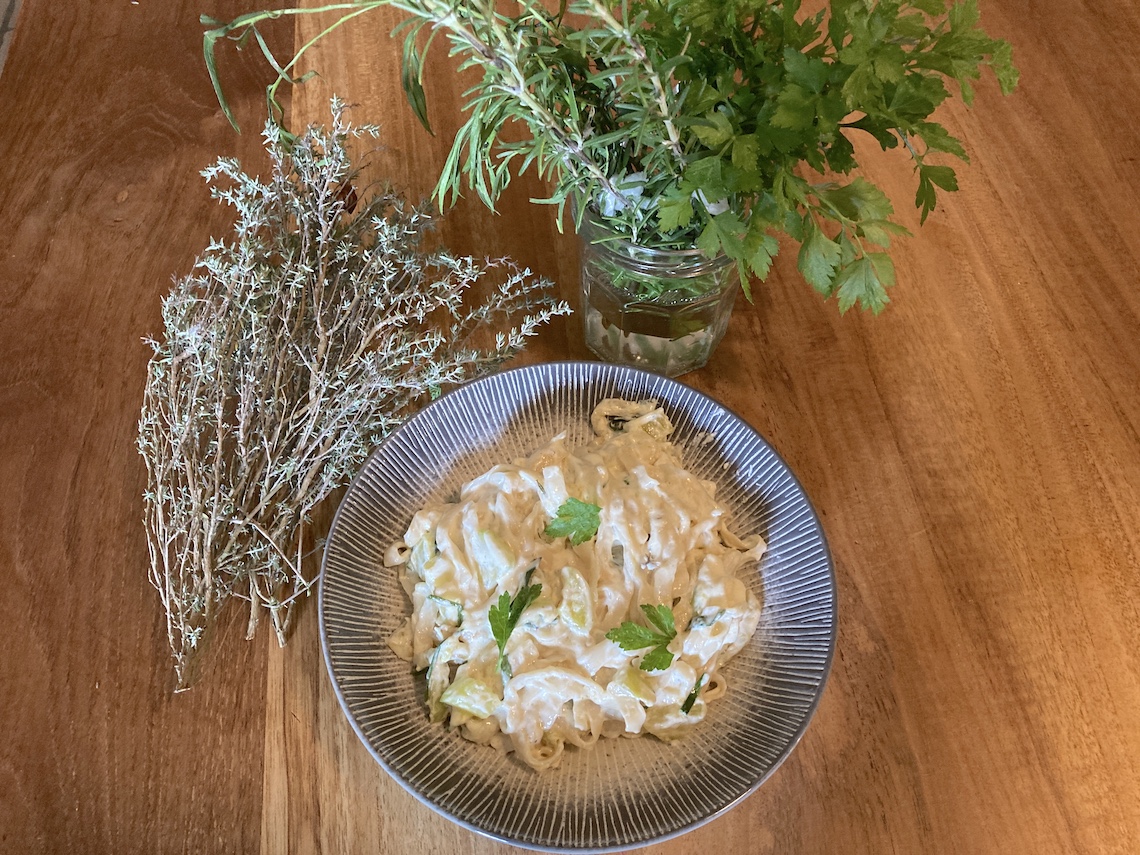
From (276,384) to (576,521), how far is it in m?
0.43

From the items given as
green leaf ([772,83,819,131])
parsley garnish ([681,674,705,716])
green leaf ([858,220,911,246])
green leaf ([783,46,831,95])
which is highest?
green leaf ([783,46,831,95])

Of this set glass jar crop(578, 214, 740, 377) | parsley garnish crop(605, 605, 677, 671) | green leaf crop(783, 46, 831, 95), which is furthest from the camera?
glass jar crop(578, 214, 740, 377)

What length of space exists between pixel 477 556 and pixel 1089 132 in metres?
1.29

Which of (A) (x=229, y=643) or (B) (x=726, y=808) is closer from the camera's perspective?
(B) (x=726, y=808)

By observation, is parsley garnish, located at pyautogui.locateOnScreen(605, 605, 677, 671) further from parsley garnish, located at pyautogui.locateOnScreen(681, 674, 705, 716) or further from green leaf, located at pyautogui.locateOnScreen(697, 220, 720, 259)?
green leaf, located at pyautogui.locateOnScreen(697, 220, 720, 259)

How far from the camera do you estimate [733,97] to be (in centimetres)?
81

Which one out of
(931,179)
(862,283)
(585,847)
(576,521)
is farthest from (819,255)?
(585,847)

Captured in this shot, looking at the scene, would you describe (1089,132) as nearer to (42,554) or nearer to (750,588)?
(750,588)

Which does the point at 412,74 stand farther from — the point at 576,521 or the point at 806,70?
the point at 576,521

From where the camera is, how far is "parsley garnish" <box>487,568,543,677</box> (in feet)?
2.94

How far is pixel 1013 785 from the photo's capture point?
95 centimetres

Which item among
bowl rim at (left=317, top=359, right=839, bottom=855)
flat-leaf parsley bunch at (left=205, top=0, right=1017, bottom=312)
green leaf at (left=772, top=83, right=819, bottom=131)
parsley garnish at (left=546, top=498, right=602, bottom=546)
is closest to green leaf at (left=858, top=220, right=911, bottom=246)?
flat-leaf parsley bunch at (left=205, top=0, right=1017, bottom=312)

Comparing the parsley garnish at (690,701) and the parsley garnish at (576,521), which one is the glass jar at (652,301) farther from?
the parsley garnish at (690,701)

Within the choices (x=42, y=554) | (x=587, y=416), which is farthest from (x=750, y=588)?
(x=42, y=554)
